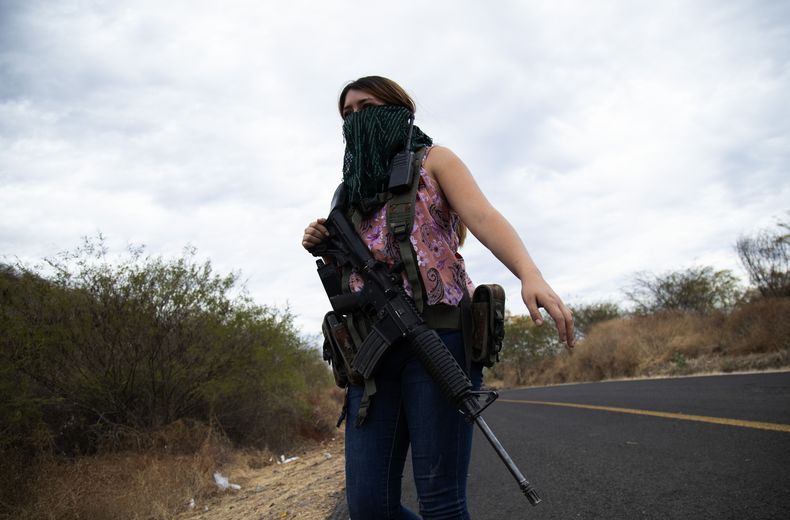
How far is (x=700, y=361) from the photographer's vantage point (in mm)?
14289

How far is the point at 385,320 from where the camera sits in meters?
1.85

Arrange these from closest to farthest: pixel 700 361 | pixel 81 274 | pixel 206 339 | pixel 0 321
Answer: pixel 0 321
pixel 81 274
pixel 206 339
pixel 700 361

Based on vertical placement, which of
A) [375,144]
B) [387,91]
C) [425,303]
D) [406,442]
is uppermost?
[387,91]

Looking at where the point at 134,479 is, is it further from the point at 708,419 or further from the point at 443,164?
the point at 443,164

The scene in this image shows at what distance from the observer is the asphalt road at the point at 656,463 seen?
126 inches

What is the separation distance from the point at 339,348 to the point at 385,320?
0.27 meters

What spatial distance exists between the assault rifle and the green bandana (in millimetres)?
129

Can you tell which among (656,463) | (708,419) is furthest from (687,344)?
(656,463)

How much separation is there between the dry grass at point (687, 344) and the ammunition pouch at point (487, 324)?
11.0m

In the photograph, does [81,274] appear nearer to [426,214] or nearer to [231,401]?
[231,401]

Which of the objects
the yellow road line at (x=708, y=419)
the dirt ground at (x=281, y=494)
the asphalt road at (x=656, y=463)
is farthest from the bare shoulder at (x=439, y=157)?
the yellow road line at (x=708, y=419)

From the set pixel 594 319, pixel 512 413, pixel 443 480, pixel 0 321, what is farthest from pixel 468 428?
pixel 594 319

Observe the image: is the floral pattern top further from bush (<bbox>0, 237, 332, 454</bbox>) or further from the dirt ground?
bush (<bbox>0, 237, 332, 454</bbox>)

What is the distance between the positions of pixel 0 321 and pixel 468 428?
6.86m
